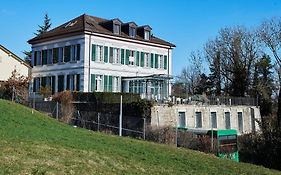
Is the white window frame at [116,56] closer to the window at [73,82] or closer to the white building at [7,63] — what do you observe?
the window at [73,82]

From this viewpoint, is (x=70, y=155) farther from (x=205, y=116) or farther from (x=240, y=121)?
(x=240, y=121)

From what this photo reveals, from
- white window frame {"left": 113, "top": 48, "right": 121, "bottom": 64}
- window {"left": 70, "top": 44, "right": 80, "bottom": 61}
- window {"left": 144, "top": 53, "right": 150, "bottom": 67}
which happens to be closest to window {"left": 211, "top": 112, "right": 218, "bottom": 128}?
window {"left": 144, "top": 53, "right": 150, "bottom": 67}

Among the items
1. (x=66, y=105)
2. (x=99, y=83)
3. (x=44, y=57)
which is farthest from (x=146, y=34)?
(x=66, y=105)

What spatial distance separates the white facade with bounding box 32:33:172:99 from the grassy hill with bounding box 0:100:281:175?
25.0 m

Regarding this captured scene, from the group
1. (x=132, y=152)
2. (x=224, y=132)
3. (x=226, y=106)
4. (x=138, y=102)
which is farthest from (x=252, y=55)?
(x=132, y=152)

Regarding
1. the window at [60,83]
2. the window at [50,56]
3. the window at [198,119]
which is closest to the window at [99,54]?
the window at [60,83]

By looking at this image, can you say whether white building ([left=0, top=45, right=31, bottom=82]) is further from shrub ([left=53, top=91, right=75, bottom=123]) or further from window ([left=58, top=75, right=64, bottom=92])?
shrub ([left=53, top=91, right=75, bottom=123])

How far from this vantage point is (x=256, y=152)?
31.8m

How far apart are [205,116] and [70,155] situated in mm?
33426

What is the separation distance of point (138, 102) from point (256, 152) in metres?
11.2

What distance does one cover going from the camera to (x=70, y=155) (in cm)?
1647

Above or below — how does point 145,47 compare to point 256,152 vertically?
above

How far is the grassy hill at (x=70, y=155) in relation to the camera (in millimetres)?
14305

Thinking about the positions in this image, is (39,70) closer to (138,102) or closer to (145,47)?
(145,47)
